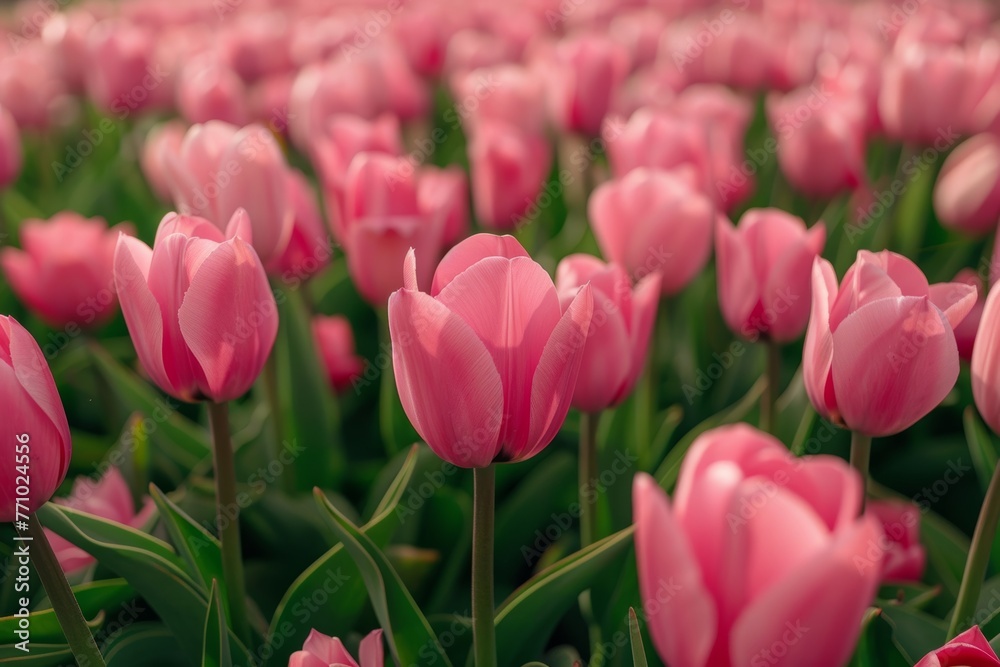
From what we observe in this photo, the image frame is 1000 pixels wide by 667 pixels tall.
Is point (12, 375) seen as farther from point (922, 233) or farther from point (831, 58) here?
point (831, 58)

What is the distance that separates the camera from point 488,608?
72 centimetres

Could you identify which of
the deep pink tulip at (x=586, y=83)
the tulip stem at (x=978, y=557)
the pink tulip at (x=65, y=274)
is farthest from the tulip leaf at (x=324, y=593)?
the deep pink tulip at (x=586, y=83)

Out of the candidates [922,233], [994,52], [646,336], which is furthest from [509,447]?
[994,52]

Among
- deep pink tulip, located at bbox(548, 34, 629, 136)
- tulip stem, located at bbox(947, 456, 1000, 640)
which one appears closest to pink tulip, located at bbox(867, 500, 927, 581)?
tulip stem, located at bbox(947, 456, 1000, 640)

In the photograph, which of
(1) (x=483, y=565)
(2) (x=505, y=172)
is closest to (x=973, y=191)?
(2) (x=505, y=172)

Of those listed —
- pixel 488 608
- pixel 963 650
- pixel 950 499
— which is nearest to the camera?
pixel 963 650

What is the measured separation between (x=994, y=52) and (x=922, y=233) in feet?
1.31

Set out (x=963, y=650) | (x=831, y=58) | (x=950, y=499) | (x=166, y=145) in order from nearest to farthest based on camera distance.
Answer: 1. (x=963, y=650)
2. (x=166, y=145)
3. (x=950, y=499)
4. (x=831, y=58)

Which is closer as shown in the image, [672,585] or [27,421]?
[672,585]

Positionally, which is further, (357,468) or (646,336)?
(357,468)

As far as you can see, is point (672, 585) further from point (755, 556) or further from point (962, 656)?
point (962, 656)

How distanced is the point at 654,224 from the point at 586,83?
0.91m

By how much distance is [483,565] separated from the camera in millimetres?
707

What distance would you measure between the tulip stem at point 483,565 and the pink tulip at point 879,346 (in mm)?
270
